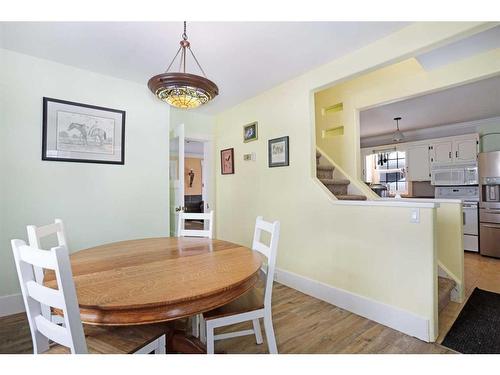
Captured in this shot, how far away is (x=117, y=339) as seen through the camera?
111 cm

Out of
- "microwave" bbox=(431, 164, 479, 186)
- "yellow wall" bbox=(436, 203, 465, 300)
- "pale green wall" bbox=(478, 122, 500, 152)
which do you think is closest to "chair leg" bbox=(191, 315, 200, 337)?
"yellow wall" bbox=(436, 203, 465, 300)

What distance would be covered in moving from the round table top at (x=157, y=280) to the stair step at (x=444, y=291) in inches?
75.1

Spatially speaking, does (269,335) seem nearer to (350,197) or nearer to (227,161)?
(350,197)

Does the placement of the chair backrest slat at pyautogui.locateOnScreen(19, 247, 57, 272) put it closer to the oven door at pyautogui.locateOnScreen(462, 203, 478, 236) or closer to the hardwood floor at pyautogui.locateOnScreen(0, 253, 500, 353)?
the hardwood floor at pyautogui.locateOnScreen(0, 253, 500, 353)

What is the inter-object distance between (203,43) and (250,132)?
1449 mm

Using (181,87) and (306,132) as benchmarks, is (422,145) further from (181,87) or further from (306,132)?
(181,87)

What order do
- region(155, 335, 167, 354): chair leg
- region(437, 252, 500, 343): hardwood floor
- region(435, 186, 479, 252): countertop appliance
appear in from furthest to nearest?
region(435, 186, 479, 252): countertop appliance < region(437, 252, 500, 343): hardwood floor < region(155, 335, 167, 354): chair leg

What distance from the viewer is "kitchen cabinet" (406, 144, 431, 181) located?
5207mm

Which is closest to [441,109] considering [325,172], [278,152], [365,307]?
[325,172]

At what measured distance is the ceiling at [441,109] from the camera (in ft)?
11.2

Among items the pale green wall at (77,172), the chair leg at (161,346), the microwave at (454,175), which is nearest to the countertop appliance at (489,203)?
the microwave at (454,175)

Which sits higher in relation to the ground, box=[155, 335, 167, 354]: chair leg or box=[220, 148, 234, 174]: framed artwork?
box=[220, 148, 234, 174]: framed artwork
